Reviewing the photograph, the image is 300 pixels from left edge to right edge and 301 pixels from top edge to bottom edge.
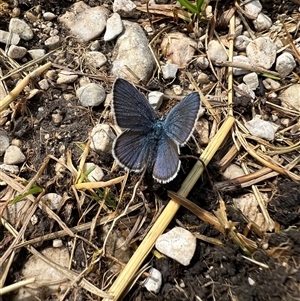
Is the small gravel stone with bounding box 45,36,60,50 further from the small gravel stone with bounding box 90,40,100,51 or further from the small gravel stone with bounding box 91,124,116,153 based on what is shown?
the small gravel stone with bounding box 91,124,116,153

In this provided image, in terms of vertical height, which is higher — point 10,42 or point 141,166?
point 10,42

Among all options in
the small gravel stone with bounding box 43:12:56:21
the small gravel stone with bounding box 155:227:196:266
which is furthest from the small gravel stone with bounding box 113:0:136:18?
the small gravel stone with bounding box 155:227:196:266

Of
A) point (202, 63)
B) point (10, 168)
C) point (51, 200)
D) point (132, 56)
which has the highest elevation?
point (132, 56)

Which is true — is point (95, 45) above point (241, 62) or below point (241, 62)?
above

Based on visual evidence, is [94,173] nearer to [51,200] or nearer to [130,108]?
[51,200]

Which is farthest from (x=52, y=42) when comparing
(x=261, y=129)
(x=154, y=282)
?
(x=154, y=282)

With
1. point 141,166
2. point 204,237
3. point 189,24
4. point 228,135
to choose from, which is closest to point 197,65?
point 189,24

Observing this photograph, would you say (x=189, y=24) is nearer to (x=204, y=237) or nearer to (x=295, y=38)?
(x=295, y=38)
